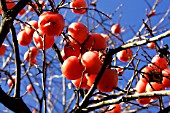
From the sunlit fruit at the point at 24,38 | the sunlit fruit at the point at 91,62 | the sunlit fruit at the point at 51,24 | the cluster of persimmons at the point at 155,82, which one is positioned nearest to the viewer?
the sunlit fruit at the point at 91,62

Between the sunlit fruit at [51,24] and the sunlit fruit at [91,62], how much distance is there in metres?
0.27

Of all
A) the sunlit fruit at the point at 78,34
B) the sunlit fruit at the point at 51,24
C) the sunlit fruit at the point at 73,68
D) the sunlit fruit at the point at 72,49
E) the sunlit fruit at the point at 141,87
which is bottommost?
the sunlit fruit at the point at 141,87

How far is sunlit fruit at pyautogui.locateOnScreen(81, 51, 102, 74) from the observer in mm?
1446

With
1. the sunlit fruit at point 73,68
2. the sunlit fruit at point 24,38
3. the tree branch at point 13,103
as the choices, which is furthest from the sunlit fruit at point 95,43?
the sunlit fruit at point 24,38

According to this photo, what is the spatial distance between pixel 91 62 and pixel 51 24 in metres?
0.36

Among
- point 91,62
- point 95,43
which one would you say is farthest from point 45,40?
point 91,62

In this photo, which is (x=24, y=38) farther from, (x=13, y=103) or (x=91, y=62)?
(x=91, y=62)

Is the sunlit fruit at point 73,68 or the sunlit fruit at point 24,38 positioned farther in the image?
the sunlit fruit at point 24,38

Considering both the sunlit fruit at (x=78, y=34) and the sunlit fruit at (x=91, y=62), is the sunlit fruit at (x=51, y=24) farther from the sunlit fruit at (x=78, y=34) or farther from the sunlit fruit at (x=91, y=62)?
the sunlit fruit at (x=91, y=62)

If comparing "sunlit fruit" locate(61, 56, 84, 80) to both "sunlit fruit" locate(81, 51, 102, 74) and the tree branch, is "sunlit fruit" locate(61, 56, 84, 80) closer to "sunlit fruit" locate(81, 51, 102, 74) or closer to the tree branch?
"sunlit fruit" locate(81, 51, 102, 74)

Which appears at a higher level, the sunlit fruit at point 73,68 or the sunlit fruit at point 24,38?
the sunlit fruit at point 24,38

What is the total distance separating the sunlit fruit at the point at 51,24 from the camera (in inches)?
64.2

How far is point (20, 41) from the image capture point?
2160mm

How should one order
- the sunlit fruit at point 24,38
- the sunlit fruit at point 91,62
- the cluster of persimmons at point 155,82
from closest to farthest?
the sunlit fruit at point 91,62 < the cluster of persimmons at point 155,82 < the sunlit fruit at point 24,38
